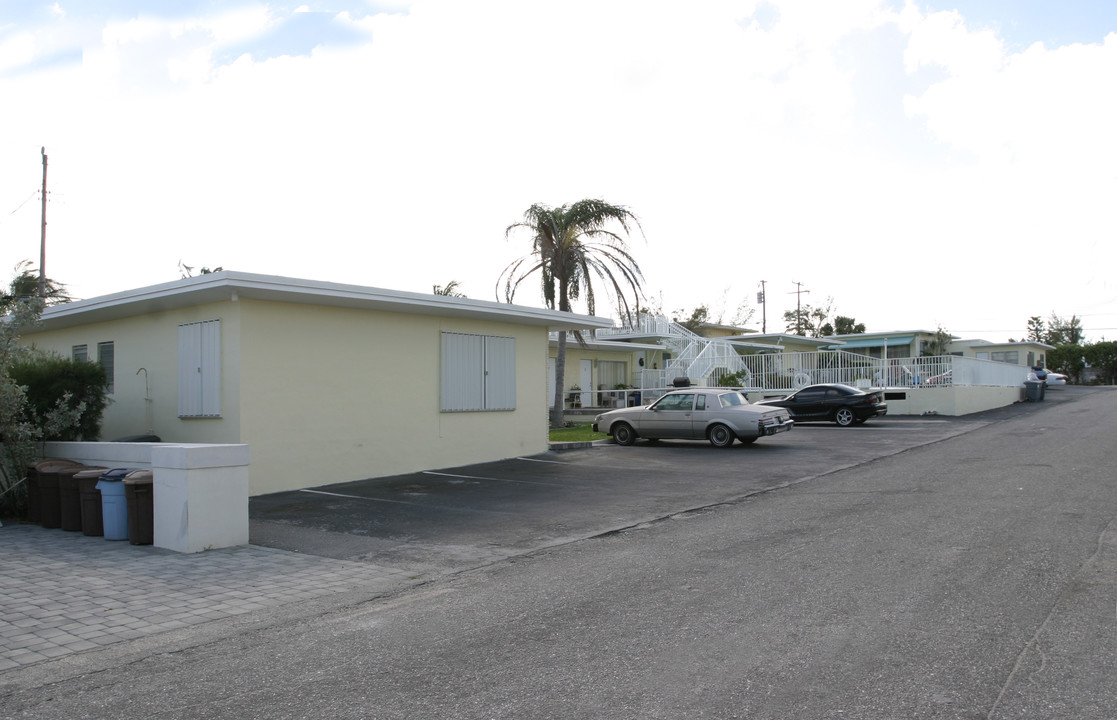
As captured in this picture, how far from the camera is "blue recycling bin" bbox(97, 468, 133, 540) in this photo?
9.61 meters

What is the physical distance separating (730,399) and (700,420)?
3.21 feet

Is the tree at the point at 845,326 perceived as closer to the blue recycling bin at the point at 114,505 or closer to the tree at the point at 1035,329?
the tree at the point at 1035,329

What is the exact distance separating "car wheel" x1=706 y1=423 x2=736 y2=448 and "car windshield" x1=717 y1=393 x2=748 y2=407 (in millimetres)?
604

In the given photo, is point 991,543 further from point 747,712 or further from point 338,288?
point 338,288

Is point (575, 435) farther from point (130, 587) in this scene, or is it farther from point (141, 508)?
point (130, 587)

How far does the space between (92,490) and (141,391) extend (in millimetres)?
5757

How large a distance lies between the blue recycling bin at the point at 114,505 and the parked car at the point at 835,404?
2019 cm

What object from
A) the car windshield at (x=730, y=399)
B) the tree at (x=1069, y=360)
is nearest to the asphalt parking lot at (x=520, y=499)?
the car windshield at (x=730, y=399)

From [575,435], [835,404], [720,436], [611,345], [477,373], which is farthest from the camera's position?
[611,345]

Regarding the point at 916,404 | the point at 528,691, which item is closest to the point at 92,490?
the point at 528,691

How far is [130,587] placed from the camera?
291 inches

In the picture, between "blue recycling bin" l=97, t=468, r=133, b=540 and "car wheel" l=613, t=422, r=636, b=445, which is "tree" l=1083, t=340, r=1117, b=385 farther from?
"blue recycling bin" l=97, t=468, r=133, b=540

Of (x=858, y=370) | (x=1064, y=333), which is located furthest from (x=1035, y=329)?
(x=858, y=370)

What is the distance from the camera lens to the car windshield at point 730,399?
66.8 feet
